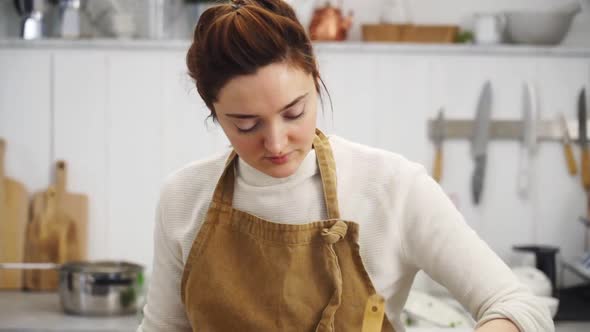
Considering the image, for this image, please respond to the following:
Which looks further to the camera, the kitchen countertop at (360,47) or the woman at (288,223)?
the kitchen countertop at (360,47)

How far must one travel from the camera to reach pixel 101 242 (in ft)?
8.88

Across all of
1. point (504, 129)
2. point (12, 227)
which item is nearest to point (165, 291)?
point (12, 227)

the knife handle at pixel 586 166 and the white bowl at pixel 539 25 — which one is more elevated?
the white bowl at pixel 539 25

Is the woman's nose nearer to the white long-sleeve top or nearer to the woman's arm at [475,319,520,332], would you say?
the white long-sleeve top

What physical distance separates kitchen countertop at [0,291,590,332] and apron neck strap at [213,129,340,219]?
90 cm

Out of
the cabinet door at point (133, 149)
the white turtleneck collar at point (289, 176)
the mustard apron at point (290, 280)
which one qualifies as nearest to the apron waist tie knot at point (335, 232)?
→ the mustard apron at point (290, 280)

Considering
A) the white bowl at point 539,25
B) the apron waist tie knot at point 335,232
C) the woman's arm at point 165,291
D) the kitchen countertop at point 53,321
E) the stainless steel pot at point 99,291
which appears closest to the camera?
the apron waist tie knot at point 335,232

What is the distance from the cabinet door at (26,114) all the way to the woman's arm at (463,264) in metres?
1.75

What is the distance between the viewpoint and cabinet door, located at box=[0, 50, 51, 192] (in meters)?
2.68

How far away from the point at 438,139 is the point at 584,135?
0.46 metres

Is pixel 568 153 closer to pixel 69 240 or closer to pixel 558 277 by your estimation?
pixel 558 277

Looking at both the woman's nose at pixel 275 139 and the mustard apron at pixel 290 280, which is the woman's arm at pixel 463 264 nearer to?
the mustard apron at pixel 290 280

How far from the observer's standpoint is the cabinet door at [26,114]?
2682 millimetres

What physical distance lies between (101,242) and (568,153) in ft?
5.10
